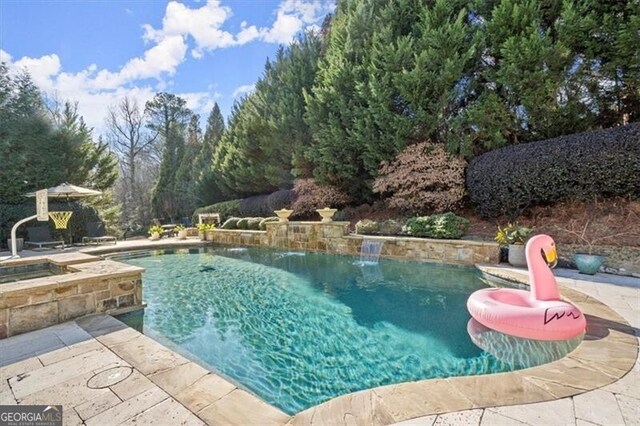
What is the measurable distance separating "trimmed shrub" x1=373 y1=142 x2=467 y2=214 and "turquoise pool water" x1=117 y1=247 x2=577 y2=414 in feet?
8.99

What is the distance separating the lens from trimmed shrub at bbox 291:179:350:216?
12.0 meters

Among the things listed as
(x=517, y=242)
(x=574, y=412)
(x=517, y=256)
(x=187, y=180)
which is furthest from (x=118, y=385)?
(x=187, y=180)

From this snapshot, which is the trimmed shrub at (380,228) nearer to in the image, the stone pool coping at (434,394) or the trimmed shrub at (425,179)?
the trimmed shrub at (425,179)

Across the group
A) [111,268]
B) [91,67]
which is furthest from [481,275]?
[91,67]

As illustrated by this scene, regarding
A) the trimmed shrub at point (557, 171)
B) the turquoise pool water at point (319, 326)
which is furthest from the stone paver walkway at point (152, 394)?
the trimmed shrub at point (557, 171)

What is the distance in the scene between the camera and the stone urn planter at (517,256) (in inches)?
235

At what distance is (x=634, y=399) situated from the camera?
6.32 feet

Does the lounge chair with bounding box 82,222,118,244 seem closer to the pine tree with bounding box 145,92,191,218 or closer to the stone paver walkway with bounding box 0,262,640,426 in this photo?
the pine tree with bounding box 145,92,191,218

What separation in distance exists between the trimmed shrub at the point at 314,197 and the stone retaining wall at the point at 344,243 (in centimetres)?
233

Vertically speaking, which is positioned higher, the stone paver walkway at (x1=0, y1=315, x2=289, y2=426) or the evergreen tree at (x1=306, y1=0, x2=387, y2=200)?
the evergreen tree at (x1=306, y1=0, x2=387, y2=200)

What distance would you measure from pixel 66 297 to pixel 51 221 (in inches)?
446

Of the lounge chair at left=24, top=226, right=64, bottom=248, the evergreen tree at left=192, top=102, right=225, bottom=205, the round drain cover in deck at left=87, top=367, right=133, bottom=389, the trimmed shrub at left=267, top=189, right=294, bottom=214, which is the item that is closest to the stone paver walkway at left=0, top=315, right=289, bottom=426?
the round drain cover in deck at left=87, top=367, right=133, bottom=389

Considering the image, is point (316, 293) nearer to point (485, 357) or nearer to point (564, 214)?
point (485, 357)

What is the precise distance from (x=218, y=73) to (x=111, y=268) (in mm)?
12428
